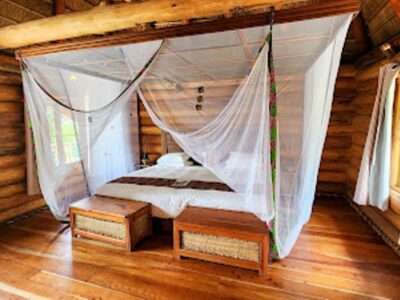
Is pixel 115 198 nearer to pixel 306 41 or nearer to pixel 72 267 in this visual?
pixel 72 267

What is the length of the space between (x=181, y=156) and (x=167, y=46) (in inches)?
83.5

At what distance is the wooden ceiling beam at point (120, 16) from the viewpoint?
179 cm

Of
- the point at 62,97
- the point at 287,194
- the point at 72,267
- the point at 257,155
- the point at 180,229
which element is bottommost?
the point at 72,267

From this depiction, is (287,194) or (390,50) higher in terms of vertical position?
(390,50)

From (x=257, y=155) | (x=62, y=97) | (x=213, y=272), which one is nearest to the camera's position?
(x=257, y=155)

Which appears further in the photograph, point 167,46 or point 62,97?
point 62,97

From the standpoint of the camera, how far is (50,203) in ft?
10.4

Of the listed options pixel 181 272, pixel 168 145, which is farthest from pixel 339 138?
pixel 181 272

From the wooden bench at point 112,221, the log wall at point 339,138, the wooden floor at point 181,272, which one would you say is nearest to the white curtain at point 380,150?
the wooden floor at point 181,272

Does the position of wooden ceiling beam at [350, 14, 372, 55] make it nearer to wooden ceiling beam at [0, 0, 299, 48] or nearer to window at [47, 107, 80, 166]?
wooden ceiling beam at [0, 0, 299, 48]

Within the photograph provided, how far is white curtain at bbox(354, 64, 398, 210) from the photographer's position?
8.99 ft

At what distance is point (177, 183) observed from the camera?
3.19 metres

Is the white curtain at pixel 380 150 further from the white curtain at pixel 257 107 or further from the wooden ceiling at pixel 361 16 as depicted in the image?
the white curtain at pixel 257 107

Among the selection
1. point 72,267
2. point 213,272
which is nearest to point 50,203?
point 72,267
